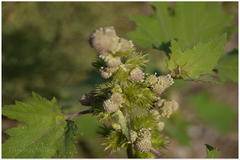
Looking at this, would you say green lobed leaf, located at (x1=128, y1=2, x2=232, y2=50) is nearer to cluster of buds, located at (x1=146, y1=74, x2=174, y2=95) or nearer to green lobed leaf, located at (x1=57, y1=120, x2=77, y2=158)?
cluster of buds, located at (x1=146, y1=74, x2=174, y2=95)

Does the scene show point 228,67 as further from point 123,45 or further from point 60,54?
point 60,54

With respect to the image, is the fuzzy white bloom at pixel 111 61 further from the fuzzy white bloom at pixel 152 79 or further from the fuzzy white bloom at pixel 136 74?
the fuzzy white bloom at pixel 152 79

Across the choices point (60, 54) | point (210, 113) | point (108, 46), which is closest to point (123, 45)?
point (108, 46)

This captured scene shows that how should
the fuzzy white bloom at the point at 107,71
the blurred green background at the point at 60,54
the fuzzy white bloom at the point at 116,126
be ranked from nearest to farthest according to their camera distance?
the fuzzy white bloom at the point at 107,71
the fuzzy white bloom at the point at 116,126
the blurred green background at the point at 60,54

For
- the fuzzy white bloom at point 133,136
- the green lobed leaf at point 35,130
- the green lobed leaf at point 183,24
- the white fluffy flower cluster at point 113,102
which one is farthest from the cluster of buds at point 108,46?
the green lobed leaf at point 183,24

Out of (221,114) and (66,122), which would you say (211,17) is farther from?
(221,114)

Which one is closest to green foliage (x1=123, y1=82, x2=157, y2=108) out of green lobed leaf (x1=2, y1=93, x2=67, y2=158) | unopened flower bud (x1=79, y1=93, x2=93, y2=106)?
unopened flower bud (x1=79, y1=93, x2=93, y2=106)
